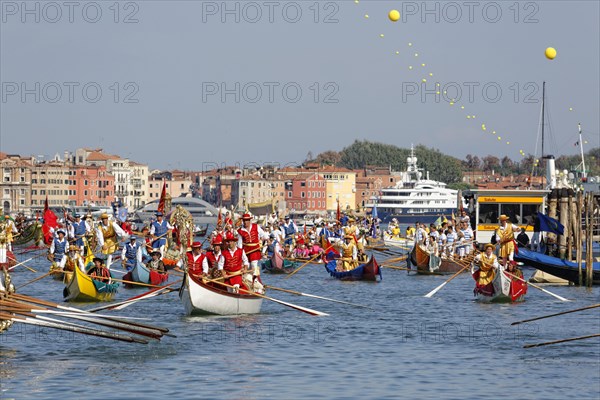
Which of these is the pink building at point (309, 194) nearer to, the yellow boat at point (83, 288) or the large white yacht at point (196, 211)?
the large white yacht at point (196, 211)

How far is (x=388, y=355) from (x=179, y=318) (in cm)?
538

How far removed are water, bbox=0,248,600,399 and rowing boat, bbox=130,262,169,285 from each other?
2.56m

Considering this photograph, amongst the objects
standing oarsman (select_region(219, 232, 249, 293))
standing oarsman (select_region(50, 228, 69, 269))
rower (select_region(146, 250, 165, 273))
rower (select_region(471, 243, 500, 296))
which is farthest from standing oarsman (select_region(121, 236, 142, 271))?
rower (select_region(471, 243, 500, 296))

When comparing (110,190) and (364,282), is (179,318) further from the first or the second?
(110,190)

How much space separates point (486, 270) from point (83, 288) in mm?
8710

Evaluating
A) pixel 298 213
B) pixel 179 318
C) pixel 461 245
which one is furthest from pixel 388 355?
pixel 298 213

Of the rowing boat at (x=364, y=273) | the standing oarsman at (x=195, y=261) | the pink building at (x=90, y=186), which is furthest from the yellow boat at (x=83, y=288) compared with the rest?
the pink building at (x=90, y=186)

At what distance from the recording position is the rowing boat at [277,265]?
39.7m

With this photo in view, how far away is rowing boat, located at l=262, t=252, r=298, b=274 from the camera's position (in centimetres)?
3969

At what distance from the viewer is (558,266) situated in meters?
31.2

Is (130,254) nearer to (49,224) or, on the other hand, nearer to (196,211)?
(49,224)

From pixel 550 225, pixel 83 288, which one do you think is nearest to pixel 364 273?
pixel 550 225

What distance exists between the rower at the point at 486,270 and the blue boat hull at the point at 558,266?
16.0ft

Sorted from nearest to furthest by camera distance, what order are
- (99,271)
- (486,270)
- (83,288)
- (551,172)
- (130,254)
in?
(83,288) < (99,271) < (486,270) < (130,254) < (551,172)
